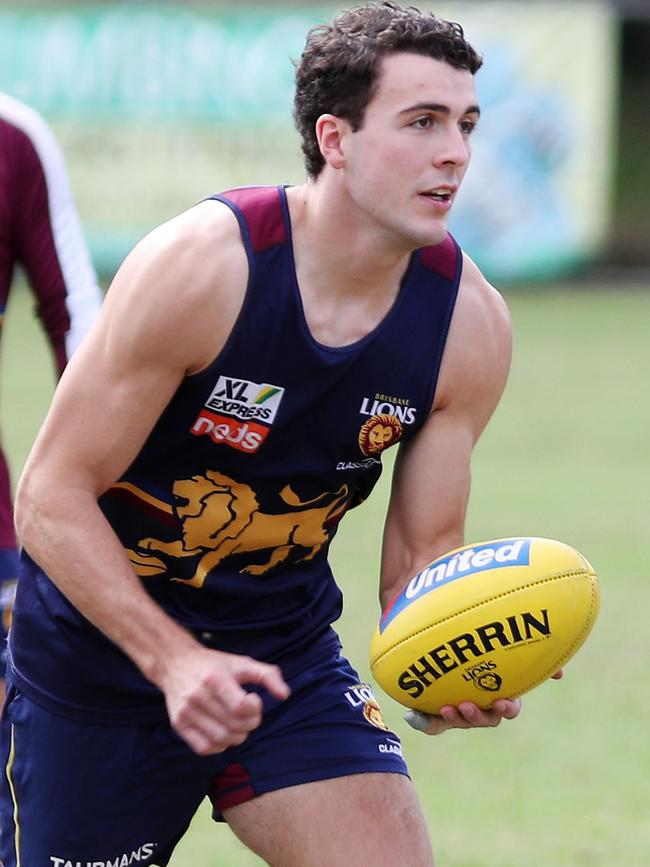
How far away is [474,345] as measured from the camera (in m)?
4.09

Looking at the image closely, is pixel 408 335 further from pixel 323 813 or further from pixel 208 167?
pixel 208 167

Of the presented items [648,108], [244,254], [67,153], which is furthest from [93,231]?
[244,254]

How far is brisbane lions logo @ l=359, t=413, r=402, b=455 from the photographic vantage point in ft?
13.2

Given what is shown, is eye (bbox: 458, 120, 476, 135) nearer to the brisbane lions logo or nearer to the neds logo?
the brisbane lions logo

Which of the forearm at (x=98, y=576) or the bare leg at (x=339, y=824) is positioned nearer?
the forearm at (x=98, y=576)

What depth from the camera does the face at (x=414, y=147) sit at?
150 inches

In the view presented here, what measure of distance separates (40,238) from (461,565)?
1791 mm

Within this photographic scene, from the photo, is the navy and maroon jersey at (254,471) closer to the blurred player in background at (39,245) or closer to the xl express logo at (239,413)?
the xl express logo at (239,413)

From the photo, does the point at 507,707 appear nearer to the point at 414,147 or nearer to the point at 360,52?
the point at 414,147

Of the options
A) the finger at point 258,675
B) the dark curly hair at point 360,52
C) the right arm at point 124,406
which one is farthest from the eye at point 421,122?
the finger at point 258,675

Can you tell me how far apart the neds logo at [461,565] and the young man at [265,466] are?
0.13m

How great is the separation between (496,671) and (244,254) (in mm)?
1091

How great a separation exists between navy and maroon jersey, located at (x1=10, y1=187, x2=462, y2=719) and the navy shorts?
8 cm

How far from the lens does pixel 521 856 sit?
18.7ft
